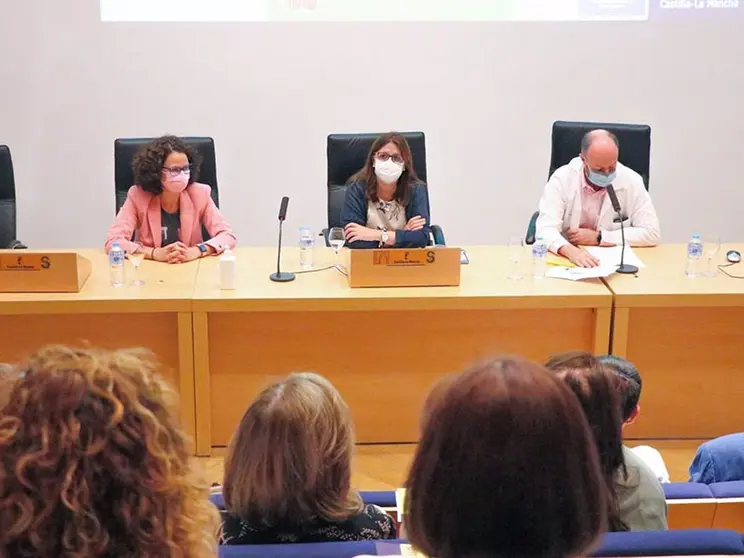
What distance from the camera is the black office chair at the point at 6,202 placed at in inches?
154

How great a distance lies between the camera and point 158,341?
121 inches

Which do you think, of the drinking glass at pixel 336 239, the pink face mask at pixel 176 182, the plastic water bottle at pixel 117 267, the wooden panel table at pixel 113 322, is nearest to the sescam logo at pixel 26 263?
the wooden panel table at pixel 113 322

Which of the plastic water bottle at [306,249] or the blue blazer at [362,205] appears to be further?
the blue blazer at [362,205]

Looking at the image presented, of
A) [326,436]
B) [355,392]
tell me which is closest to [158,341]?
[355,392]

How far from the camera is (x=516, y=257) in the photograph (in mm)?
3422

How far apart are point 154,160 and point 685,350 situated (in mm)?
2055

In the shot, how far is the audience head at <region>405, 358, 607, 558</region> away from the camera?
3.35ft

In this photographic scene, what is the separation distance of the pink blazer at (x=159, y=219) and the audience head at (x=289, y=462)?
2.03 meters

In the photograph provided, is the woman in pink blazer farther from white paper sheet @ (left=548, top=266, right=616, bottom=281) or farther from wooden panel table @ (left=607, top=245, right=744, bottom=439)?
wooden panel table @ (left=607, top=245, right=744, bottom=439)

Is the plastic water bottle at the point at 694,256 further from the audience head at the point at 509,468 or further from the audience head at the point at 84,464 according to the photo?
the audience head at the point at 84,464

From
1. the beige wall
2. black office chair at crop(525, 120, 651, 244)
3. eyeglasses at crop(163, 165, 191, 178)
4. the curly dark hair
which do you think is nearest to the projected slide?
the beige wall

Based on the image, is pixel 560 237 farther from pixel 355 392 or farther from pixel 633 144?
pixel 355 392

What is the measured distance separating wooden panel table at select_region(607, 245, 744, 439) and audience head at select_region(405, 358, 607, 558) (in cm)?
210

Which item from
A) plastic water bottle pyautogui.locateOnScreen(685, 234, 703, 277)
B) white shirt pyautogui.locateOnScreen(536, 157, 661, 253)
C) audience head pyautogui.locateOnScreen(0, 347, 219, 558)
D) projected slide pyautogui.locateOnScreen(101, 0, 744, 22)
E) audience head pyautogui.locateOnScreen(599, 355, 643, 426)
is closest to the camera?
audience head pyautogui.locateOnScreen(0, 347, 219, 558)
